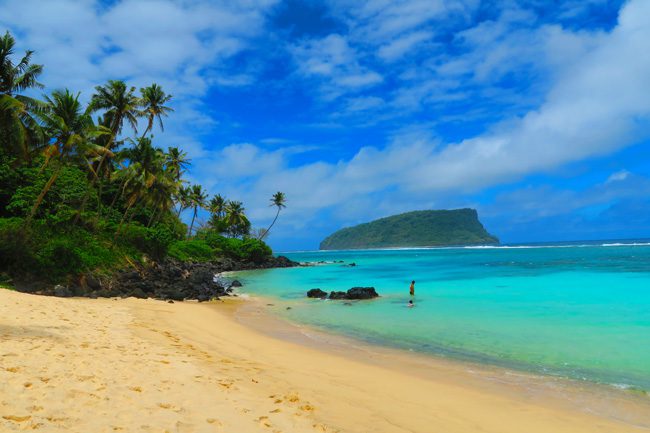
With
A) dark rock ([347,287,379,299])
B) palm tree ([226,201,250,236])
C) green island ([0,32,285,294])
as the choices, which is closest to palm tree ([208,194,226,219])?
palm tree ([226,201,250,236])

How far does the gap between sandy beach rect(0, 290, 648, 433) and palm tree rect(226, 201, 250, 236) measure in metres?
67.8

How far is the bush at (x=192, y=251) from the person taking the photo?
1896 inches

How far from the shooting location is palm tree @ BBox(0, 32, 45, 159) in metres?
22.6

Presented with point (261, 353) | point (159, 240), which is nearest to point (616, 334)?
point (261, 353)

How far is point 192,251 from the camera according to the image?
178 ft

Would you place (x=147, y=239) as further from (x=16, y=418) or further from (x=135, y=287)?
(x=16, y=418)

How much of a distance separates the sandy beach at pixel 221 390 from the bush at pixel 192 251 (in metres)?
38.1

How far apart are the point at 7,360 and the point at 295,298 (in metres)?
20.0

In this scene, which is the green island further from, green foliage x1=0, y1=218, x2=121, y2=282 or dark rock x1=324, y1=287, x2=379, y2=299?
dark rock x1=324, y1=287, x2=379, y2=299

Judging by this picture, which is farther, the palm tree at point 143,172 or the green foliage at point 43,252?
the palm tree at point 143,172

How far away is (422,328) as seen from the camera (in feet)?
49.1

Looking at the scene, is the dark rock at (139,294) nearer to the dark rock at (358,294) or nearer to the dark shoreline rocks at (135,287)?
the dark shoreline rocks at (135,287)

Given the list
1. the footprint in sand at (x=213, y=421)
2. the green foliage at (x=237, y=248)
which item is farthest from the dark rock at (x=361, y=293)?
the green foliage at (x=237, y=248)

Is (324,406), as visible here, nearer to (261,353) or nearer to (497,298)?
(261,353)
